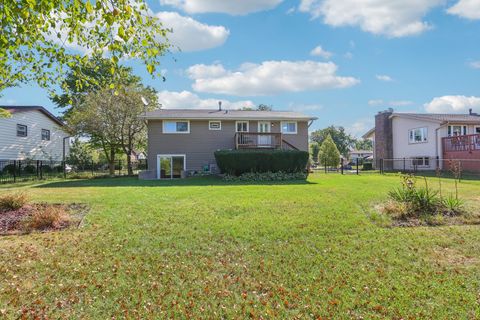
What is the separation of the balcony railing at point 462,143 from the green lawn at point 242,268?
59.7 feet

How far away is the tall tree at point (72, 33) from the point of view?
4046 mm

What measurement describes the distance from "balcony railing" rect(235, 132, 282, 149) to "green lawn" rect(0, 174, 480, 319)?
45.4 feet

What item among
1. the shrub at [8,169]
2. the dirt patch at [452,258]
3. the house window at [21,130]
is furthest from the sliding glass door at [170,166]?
the dirt patch at [452,258]

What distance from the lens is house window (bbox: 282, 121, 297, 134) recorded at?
2344cm

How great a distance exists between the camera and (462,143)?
22.0 m

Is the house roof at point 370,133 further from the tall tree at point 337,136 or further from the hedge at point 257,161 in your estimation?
the tall tree at point 337,136

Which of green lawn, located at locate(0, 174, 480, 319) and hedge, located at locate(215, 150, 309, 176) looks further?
hedge, located at locate(215, 150, 309, 176)

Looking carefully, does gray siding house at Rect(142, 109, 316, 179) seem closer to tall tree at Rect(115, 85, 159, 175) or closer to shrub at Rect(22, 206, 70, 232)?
tall tree at Rect(115, 85, 159, 175)

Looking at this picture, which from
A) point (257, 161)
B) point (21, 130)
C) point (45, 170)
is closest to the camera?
point (257, 161)

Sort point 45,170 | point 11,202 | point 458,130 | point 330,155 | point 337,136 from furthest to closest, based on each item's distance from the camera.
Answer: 1. point 337,136
2. point 330,155
3. point 458,130
4. point 45,170
5. point 11,202

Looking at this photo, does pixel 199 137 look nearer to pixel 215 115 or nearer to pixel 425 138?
pixel 215 115

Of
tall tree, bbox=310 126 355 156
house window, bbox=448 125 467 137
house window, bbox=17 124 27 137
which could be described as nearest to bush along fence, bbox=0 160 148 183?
house window, bbox=17 124 27 137

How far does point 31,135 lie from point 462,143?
32401 millimetres

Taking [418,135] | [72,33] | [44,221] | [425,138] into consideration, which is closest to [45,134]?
[44,221]
